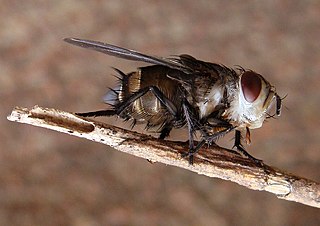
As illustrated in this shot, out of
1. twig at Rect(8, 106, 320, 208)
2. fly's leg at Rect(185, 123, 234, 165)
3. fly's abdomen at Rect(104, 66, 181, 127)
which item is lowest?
twig at Rect(8, 106, 320, 208)

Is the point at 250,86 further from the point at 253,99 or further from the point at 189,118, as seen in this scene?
the point at 189,118

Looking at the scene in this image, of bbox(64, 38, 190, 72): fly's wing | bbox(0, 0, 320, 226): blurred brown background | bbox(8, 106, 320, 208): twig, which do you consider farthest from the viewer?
bbox(0, 0, 320, 226): blurred brown background

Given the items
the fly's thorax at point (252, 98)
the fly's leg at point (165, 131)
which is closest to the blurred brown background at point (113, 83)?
the fly's leg at point (165, 131)

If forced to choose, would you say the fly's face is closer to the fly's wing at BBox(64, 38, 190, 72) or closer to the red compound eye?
the red compound eye

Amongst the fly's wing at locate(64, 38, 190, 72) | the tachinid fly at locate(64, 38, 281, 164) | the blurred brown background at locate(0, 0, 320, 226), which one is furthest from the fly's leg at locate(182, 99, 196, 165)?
the blurred brown background at locate(0, 0, 320, 226)

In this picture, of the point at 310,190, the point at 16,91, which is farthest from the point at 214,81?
the point at 16,91

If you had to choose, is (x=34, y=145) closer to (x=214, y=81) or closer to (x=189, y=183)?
(x=189, y=183)

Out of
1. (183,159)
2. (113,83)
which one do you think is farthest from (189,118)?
(113,83)
